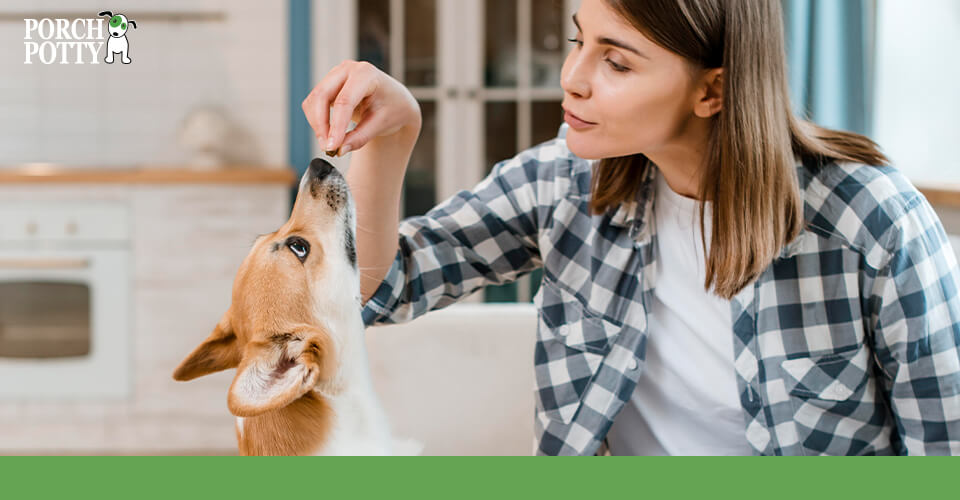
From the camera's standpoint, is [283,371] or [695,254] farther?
[695,254]

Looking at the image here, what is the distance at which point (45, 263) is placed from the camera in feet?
7.72

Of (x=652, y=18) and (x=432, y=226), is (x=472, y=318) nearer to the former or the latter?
(x=432, y=226)

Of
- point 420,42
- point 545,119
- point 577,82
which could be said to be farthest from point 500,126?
point 577,82

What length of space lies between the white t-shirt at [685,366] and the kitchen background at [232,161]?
26 cm

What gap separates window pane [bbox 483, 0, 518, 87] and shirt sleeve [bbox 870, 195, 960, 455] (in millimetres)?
2237

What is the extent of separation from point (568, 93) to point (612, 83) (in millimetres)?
40

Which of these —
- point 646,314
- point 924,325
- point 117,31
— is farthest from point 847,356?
point 117,31

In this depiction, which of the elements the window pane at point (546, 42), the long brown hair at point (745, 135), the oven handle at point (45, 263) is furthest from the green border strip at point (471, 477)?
the window pane at point (546, 42)

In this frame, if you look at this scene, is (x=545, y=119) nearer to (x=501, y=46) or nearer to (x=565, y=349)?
(x=501, y=46)

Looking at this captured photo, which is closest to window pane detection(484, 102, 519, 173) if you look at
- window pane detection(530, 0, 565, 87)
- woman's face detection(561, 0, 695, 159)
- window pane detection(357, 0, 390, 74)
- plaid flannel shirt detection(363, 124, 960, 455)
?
window pane detection(530, 0, 565, 87)

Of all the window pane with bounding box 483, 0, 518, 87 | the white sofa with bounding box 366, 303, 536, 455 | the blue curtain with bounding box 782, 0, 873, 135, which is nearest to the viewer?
the white sofa with bounding box 366, 303, 536, 455

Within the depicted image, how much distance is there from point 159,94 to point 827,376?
8.73 feet

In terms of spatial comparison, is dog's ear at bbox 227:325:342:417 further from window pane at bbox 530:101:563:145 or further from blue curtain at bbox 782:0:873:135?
window pane at bbox 530:101:563:145

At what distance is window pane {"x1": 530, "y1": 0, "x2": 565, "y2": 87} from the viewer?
9.59 ft
